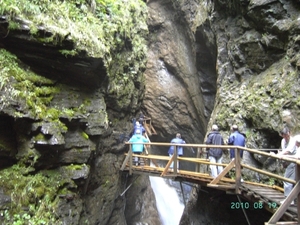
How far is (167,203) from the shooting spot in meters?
18.2

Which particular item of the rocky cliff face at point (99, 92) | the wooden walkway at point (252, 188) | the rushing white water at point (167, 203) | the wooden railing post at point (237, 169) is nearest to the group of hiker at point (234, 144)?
the wooden walkway at point (252, 188)

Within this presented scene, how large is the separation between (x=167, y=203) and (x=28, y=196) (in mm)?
13006

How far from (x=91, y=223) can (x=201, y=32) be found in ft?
38.7

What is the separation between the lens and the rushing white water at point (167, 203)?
16.8 metres

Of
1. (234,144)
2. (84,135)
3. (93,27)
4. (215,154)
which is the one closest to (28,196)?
(84,135)

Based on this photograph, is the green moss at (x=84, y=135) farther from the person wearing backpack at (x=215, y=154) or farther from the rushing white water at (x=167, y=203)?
the rushing white water at (x=167, y=203)

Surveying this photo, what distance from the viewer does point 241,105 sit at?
10.8m

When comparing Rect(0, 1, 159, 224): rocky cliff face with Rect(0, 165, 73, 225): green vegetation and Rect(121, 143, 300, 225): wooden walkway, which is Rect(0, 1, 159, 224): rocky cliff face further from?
Rect(121, 143, 300, 225): wooden walkway

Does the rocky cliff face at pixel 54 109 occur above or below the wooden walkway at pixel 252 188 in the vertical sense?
above

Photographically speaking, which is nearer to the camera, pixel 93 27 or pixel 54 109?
pixel 54 109

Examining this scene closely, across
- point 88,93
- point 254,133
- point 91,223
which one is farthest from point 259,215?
point 88,93

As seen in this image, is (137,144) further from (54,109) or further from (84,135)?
(54,109)

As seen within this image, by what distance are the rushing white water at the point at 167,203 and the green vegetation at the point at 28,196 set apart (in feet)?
34.7

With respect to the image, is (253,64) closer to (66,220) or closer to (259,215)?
(259,215)
